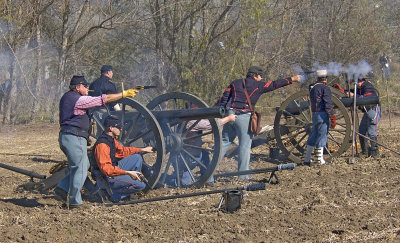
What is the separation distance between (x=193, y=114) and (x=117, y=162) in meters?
1.14

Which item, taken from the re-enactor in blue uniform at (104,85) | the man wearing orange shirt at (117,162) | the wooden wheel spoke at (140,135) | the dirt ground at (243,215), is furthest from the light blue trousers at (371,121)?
the man wearing orange shirt at (117,162)

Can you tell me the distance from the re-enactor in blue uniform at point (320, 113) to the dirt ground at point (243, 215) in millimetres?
846

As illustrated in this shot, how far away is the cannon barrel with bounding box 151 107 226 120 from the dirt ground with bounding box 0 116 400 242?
1.00m

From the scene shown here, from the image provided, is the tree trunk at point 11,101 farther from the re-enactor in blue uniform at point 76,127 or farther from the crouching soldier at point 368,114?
the re-enactor in blue uniform at point 76,127

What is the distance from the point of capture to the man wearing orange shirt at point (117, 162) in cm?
683

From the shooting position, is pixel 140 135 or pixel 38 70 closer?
pixel 140 135

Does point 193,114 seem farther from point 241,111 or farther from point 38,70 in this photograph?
point 38,70

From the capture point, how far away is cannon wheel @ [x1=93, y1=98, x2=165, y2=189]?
7.25 metres

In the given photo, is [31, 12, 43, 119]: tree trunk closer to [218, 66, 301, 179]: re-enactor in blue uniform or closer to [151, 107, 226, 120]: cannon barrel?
[218, 66, 301, 179]: re-enactor in blue uniform

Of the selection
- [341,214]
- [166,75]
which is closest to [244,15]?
[166,75]

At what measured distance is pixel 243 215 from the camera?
20.6 feet

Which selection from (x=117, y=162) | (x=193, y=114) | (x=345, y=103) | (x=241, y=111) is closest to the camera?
(x=117, y=162)

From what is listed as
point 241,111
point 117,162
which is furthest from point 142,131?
point 241,111

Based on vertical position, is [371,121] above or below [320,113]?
below
